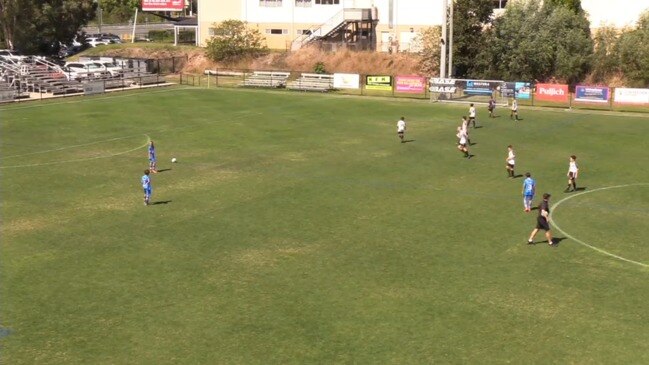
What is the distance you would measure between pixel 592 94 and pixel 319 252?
43199 millimetres

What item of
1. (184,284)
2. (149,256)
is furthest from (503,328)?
(149,256)

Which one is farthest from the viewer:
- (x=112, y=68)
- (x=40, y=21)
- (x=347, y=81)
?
(x=40, y=21)

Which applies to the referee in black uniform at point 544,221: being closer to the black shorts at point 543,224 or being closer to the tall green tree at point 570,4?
the black shorts at point 543,224

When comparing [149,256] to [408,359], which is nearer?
[408,359]

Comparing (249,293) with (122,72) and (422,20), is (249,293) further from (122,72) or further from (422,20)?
(422,20)

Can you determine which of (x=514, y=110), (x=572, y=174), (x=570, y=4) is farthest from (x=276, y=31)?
(x=572, y=174)

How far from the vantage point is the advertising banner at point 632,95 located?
5856cm

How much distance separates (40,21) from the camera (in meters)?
90.8

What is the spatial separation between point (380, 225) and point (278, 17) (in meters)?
72.2

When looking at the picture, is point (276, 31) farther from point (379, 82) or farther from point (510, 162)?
point (510, 162)

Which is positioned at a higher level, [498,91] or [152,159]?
[498,91]

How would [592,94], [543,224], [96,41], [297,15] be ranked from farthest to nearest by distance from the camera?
[96,41]
[297,15]
[592,94]
[543,224]

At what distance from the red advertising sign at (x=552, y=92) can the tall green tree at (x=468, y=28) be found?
13664 mm

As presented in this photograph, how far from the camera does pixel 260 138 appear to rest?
146ft
